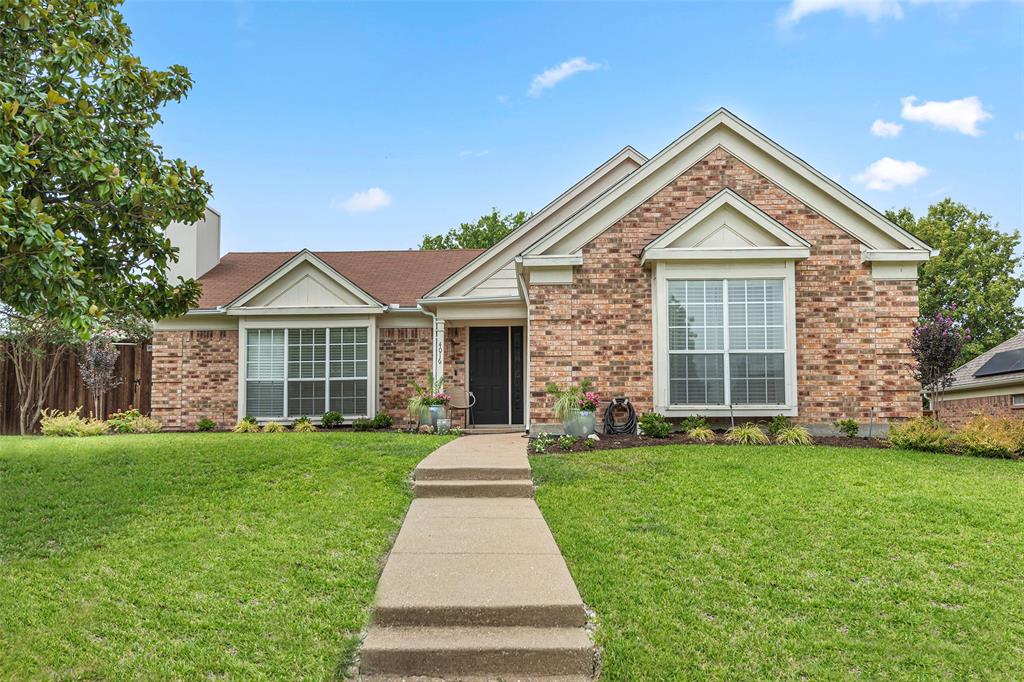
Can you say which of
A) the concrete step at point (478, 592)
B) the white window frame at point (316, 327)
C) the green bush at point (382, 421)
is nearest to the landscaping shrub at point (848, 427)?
the concrete step at point (478, 592)

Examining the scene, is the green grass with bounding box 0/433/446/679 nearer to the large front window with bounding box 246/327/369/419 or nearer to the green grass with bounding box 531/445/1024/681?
the green grass with bounding box 531/445/1024/681

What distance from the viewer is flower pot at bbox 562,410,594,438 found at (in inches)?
437

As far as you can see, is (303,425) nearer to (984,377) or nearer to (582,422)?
(582,422)

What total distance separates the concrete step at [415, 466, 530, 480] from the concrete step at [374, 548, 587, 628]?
7.90ft

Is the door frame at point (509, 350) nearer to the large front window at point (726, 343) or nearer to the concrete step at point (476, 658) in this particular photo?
the large front window at point (726, 343)

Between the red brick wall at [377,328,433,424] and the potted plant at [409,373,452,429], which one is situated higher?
the red brick wall at [377,328,433,424]

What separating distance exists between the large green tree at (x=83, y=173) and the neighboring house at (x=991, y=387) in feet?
55.5

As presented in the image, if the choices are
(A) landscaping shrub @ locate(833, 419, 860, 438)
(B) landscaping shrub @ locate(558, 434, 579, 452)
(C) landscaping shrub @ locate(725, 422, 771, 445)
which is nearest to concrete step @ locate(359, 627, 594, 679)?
(B) landscaping shrub @ locate(558, 434, 579, 452)

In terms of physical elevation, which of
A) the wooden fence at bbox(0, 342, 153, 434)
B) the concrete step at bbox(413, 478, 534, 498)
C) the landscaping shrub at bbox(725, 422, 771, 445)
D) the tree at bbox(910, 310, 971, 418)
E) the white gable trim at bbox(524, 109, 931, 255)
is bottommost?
the concrete step at bbox(413, 478, 534, 498)

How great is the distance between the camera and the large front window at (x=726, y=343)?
1145cm

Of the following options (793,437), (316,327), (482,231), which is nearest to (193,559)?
(793,437)

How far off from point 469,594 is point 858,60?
41.0 feet

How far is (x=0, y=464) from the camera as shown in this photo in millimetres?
9227

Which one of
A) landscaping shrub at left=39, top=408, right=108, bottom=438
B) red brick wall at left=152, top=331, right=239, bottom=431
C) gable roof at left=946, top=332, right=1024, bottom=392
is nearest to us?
landscaping shrub at left=39, top=408, right=108, bottom=438
